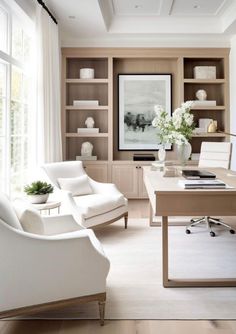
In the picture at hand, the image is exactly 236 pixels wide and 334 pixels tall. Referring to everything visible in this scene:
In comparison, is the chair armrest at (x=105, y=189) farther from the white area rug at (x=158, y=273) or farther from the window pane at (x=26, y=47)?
the window pane at (x=26, y=47)

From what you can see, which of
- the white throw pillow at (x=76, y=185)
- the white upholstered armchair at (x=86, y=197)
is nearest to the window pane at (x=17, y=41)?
the white upholstered armchair at (x=86, y=197)

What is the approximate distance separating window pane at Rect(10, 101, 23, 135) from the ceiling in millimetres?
1485

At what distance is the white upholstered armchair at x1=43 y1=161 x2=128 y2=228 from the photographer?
3289mm

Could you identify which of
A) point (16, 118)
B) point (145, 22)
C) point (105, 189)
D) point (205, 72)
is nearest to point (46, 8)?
point (16, 118)

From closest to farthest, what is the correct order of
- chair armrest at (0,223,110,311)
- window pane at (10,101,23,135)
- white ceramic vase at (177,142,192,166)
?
chair armrest at (0,223,110,311) < white ceramic vase at (177,142,192,166) < window pane at (10,101,23,135)

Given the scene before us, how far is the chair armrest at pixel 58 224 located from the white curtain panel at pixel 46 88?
1818 millimetres

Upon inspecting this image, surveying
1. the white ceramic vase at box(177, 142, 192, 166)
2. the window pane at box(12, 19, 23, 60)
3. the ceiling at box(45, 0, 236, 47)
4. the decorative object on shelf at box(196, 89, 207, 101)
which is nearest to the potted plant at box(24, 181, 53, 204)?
the white ceramic vase at box(177, 142, 192, 166)

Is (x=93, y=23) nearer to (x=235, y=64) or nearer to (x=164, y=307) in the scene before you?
(x=235, y=64)

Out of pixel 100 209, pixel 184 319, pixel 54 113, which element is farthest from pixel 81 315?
pixel 54 113

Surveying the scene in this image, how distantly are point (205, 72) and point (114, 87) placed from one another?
1.69m

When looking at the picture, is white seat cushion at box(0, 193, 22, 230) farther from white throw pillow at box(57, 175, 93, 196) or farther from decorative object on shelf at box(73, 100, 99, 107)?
decorative object on shelf at box(73, 100, 99, 107)

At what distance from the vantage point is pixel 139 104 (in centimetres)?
580

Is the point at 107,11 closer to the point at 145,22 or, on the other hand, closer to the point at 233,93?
the point at 145,22

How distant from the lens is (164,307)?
6.85 feet
